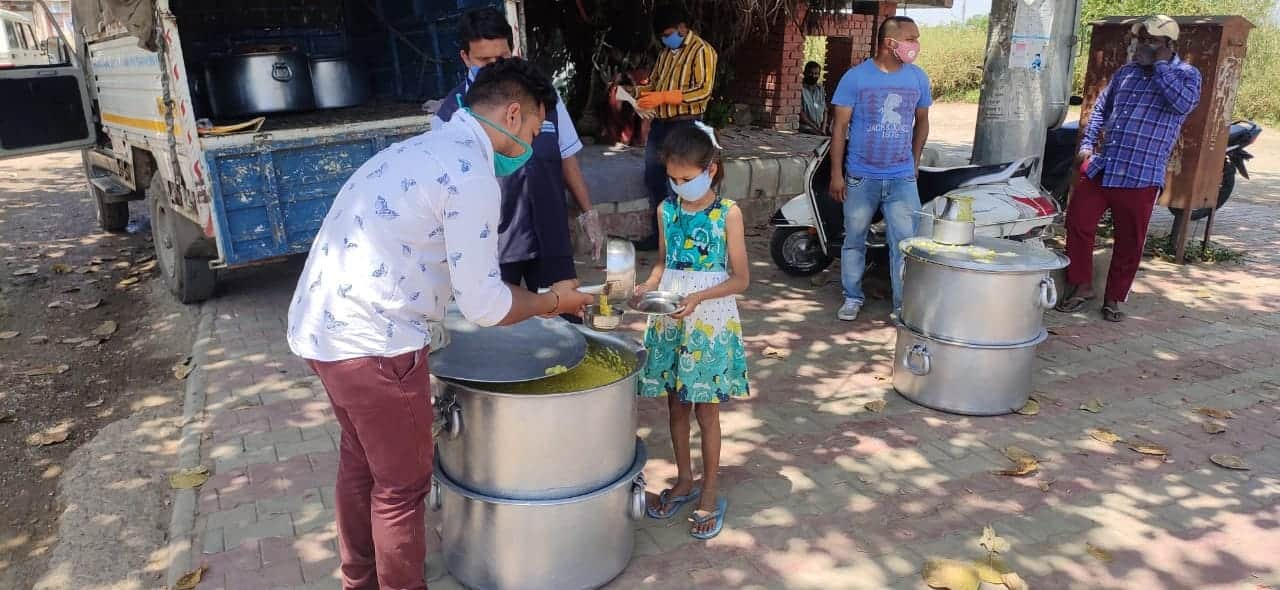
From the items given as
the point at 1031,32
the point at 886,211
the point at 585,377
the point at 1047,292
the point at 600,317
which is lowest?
the point at 1047,292

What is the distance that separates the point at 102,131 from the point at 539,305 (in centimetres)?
715

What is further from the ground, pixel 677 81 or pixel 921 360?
pixel 677 81

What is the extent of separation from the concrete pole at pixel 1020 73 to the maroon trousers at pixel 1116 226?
1.70ft

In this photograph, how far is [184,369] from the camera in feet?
16.3

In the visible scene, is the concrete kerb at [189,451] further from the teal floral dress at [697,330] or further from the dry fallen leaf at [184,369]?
the teal floral dress at [697,330]

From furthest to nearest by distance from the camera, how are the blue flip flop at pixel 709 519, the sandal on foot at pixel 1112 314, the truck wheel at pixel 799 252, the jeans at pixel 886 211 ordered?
the truck wheel at pixel 799 252 → the sandal on foot at pixel 1112 314 → the jeans at pixel 886 211 → the blue flip flop at pixel 709 519

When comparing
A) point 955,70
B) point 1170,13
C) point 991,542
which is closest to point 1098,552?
point 991,542

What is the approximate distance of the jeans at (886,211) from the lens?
506cm

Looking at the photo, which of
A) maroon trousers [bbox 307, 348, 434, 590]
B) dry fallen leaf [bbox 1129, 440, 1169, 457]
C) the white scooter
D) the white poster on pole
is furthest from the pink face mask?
maroon trousers [bbox 307, 348, 434, 590]

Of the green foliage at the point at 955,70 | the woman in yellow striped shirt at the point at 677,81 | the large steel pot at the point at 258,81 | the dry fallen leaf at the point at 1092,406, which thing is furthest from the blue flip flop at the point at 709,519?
the green foliage at the point at 955,70

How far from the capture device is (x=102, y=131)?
766 centimetres

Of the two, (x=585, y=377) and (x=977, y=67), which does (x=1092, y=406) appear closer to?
(x=585, y=377)

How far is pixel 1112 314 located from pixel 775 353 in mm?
2344

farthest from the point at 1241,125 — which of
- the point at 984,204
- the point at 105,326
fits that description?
the point at 105,326
